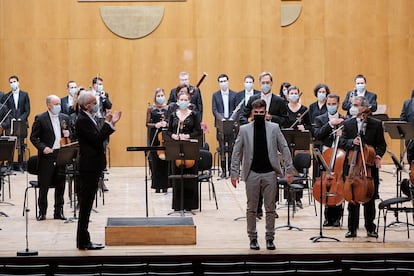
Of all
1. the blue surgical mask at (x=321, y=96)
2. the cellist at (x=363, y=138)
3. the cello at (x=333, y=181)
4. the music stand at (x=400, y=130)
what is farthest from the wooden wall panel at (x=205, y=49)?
the cellist at (x=363, y=138)

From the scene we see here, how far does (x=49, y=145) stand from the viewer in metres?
11.1

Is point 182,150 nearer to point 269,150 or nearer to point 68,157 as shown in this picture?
point 68,157

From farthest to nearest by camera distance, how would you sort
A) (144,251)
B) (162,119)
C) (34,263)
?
(162,119) → (144,251) → (34,263)

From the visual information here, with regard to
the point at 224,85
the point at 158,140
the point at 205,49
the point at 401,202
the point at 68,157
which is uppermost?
the point at 205,49

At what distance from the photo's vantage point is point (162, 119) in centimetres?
1365

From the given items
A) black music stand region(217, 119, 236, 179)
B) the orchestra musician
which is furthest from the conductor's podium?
black music stand region(217, 119, 236, 179)

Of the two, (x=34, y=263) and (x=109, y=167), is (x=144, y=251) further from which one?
(x=109, y=167)

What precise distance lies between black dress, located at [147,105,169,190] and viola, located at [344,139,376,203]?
4.31 metres

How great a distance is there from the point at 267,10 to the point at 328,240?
8.45 metres

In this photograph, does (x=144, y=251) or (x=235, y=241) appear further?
(x=235, y=241)

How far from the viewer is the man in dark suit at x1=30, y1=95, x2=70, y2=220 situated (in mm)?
11023

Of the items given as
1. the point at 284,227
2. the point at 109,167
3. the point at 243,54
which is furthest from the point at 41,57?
the point at 284,227

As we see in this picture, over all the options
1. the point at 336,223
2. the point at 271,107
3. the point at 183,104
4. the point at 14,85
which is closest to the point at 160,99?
the point at 183,104

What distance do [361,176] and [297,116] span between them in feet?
10.1
